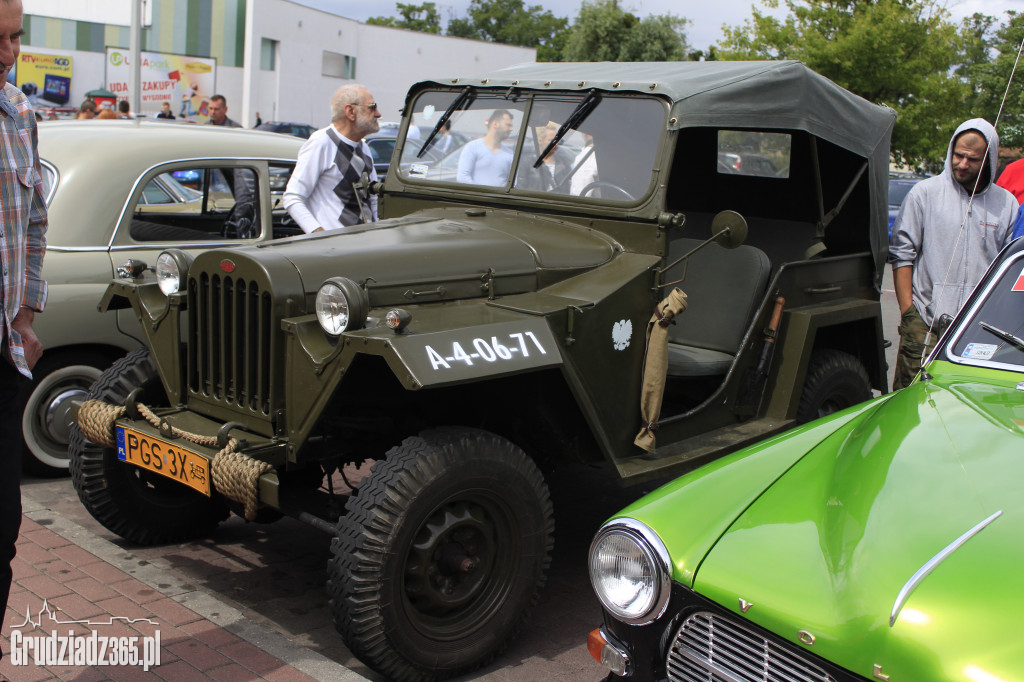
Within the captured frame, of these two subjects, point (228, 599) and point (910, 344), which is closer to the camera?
point (228, 599)

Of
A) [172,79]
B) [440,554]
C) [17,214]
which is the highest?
[172,79]

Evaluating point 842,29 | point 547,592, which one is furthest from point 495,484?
point 842,29

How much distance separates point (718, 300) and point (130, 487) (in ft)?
10.0

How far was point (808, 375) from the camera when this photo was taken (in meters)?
5.13

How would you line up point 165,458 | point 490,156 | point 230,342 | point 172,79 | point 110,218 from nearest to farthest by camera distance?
point 165,458, point 230,342, point 490,156, point 110,218, point 172,79

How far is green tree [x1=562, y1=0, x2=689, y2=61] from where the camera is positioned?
42.6 metres

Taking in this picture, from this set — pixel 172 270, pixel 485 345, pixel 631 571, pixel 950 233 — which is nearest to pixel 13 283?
pixel 172 270

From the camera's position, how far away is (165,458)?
147 inches

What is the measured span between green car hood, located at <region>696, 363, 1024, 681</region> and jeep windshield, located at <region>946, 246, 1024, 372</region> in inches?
9.7

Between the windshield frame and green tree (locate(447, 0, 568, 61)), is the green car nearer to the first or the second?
the windshield frame

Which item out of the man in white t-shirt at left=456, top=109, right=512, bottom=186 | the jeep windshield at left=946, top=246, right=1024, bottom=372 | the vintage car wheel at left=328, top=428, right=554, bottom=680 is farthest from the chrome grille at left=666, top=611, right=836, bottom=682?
the man in white t-shirt at left=456, top=109, right=512, bottom=186

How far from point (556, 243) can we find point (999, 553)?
248 centimetres

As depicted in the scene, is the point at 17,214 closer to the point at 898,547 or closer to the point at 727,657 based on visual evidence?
the point at 727,657

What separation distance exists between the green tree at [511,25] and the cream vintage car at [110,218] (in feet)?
270
